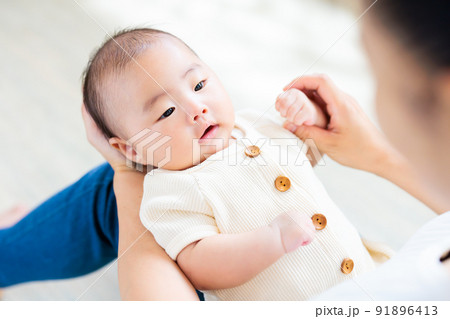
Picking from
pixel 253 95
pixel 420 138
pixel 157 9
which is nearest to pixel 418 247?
pixel 420 138

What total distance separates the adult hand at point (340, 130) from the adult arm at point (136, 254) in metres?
0.27

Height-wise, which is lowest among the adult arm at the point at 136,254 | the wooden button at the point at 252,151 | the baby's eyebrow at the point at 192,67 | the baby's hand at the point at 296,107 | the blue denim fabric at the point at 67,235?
the blue denim fabric at the point at 67,235

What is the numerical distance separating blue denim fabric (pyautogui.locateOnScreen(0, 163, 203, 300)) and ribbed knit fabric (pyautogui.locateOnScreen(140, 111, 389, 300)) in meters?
0.18

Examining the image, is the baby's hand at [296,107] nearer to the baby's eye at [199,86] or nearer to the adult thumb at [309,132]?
the adult thumb at [309,132]

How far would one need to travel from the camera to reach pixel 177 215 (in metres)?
0.57

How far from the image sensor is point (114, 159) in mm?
708

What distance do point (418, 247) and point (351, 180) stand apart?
220mm

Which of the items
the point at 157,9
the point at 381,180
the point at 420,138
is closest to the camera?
the point at 420,138

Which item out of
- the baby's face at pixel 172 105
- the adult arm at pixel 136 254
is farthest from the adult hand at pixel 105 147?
the baby's face at pixel 172 105

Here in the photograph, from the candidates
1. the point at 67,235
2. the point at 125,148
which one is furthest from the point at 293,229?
the point at 67,235

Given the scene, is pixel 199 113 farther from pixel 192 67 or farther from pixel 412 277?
pixel 412 277

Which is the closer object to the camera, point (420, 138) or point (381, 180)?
point (420, 138)

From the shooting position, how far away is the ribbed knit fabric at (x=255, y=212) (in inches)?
21.1

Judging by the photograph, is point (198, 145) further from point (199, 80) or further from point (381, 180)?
point (381, 180)
